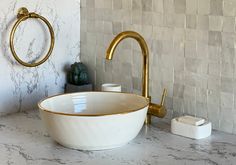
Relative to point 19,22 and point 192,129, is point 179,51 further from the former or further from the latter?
point 19,22

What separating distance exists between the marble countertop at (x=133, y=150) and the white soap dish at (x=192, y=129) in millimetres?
18

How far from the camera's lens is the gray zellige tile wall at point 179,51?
1.61 m

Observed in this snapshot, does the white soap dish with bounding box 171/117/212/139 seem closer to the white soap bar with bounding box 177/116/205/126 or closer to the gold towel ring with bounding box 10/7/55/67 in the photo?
the white soap bar with bounding box 177/116/205/126

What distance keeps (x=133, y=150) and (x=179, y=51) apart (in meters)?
0.41

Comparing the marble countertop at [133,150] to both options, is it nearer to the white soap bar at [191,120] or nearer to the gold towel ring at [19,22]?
the white soap bar at [191,120]

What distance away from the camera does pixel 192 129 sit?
1.61 metres

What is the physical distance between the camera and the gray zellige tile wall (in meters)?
1.61

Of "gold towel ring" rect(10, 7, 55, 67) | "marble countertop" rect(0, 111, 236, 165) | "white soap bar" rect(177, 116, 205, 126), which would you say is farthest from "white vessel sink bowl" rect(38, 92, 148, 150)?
"gold towel ring" rect(10, 7, 55, 67)

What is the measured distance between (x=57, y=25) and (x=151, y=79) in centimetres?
45

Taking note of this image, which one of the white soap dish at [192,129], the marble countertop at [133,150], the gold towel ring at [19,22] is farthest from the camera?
the gold towel ring at [19,22]

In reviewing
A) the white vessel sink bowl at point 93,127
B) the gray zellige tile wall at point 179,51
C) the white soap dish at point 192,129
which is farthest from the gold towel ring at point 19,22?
the white soap dish at point 192,129

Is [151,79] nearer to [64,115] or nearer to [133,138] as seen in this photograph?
[133,138]

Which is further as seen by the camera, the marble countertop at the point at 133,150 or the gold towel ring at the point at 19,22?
the gold towel ring at the point at 19,22

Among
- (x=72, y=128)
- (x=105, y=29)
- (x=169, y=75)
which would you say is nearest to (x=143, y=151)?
(x=72, y=128)
